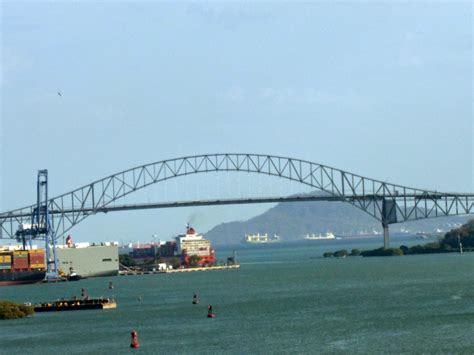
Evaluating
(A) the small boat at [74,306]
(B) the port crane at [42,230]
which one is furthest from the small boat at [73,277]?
(A) the small boat at [74,306]

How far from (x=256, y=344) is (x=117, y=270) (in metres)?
92.2

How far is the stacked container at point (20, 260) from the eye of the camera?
128 m

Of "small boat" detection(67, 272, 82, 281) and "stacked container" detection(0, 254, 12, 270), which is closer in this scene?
"stacked container" detection(0, 254, 12, 270)

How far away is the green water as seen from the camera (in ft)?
158

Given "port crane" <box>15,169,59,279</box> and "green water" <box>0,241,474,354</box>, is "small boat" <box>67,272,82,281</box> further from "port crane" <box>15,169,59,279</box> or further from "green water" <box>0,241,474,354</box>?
"green water" <box>0,241,474,354</box>

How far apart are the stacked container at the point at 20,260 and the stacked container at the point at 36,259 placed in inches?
19.5

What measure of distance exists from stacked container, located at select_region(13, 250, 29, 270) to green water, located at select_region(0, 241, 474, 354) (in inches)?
1409

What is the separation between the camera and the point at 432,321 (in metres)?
54.1

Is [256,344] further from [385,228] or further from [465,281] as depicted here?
[385,228]

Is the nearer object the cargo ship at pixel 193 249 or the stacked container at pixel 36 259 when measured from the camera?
the stacked container at pixel 36 259

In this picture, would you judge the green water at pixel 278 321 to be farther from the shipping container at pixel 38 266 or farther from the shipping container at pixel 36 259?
the shipping container at pixel 36 259

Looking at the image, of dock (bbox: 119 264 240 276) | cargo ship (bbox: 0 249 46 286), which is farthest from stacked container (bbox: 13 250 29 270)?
dock (bbox: 119 264 240 276)

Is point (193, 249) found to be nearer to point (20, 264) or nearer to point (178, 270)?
point (178, 270)

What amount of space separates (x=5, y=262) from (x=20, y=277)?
2088 millimetres
